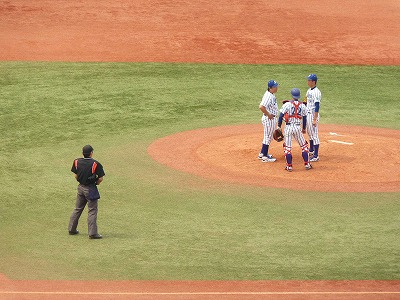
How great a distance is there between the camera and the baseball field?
42.8ft

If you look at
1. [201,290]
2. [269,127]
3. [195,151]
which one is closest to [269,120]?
[269,127]

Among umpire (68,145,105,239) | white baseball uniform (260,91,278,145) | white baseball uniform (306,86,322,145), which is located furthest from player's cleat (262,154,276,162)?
umpire (68,145,105,239)

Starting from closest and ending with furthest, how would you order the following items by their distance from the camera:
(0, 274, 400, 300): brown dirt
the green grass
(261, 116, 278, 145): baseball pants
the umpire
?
(0, 274, 400, 300): brown dirt
the green grass
the umpire
(261, 116, 278, 145): baseball pants

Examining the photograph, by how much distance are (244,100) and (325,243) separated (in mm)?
13655

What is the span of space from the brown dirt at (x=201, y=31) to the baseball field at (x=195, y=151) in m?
0.09

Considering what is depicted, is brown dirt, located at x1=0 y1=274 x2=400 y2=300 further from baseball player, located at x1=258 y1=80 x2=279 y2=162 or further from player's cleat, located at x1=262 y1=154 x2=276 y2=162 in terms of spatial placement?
player's cleat, located at x1=262 y1=154 x2=276 y2=162

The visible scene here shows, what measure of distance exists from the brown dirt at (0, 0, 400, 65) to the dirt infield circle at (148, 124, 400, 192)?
28.7ft

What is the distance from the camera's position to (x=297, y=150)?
20.7m

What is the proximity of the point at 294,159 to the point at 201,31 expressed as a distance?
14379mm

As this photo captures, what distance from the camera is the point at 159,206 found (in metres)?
16.3

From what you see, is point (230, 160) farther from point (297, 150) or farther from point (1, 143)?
point (1, 143)

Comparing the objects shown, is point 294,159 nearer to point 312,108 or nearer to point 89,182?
point 312,108

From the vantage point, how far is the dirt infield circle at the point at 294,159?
18.1m

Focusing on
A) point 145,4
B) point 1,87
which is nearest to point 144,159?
point 1,87
